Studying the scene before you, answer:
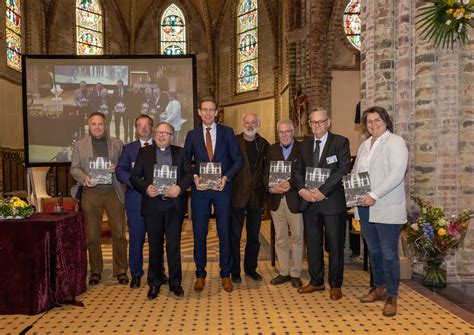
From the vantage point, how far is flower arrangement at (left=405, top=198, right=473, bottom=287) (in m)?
5.62

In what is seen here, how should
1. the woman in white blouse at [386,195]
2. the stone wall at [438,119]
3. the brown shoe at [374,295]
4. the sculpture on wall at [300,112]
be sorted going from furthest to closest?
the sculpture on wall at [300,112] → the stone wall at [438,119] → the brown shoe at [374,295] → the woman in white blouse at [386,195]

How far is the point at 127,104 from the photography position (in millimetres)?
10555

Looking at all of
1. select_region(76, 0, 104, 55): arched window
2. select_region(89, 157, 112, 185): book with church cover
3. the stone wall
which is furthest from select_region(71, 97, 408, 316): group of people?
select_region(76, 0, 104, 55): arched window

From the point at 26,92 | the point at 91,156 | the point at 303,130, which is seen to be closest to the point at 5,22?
the point at 26,92

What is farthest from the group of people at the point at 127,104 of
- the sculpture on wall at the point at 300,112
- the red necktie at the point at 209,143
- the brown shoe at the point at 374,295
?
the brown shoe at the point at 374,295

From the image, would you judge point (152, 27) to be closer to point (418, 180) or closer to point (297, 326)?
point (418, 180)

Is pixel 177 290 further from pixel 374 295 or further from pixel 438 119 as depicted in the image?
pixel 438 119

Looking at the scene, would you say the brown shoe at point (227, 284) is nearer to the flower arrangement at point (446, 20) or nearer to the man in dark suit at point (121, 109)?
the flower arrangement at point (446, 20)

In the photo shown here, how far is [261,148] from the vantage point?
580 cm

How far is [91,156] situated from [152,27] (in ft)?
55.8

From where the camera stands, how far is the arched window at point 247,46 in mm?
19562

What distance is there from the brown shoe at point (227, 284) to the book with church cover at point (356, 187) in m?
1.67

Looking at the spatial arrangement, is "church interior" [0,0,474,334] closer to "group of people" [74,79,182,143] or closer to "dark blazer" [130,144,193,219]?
"group of people" [74,79,182,143]

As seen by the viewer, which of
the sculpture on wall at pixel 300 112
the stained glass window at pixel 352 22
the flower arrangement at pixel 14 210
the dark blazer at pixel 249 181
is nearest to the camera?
the flower arrangement at pixel 14 210
